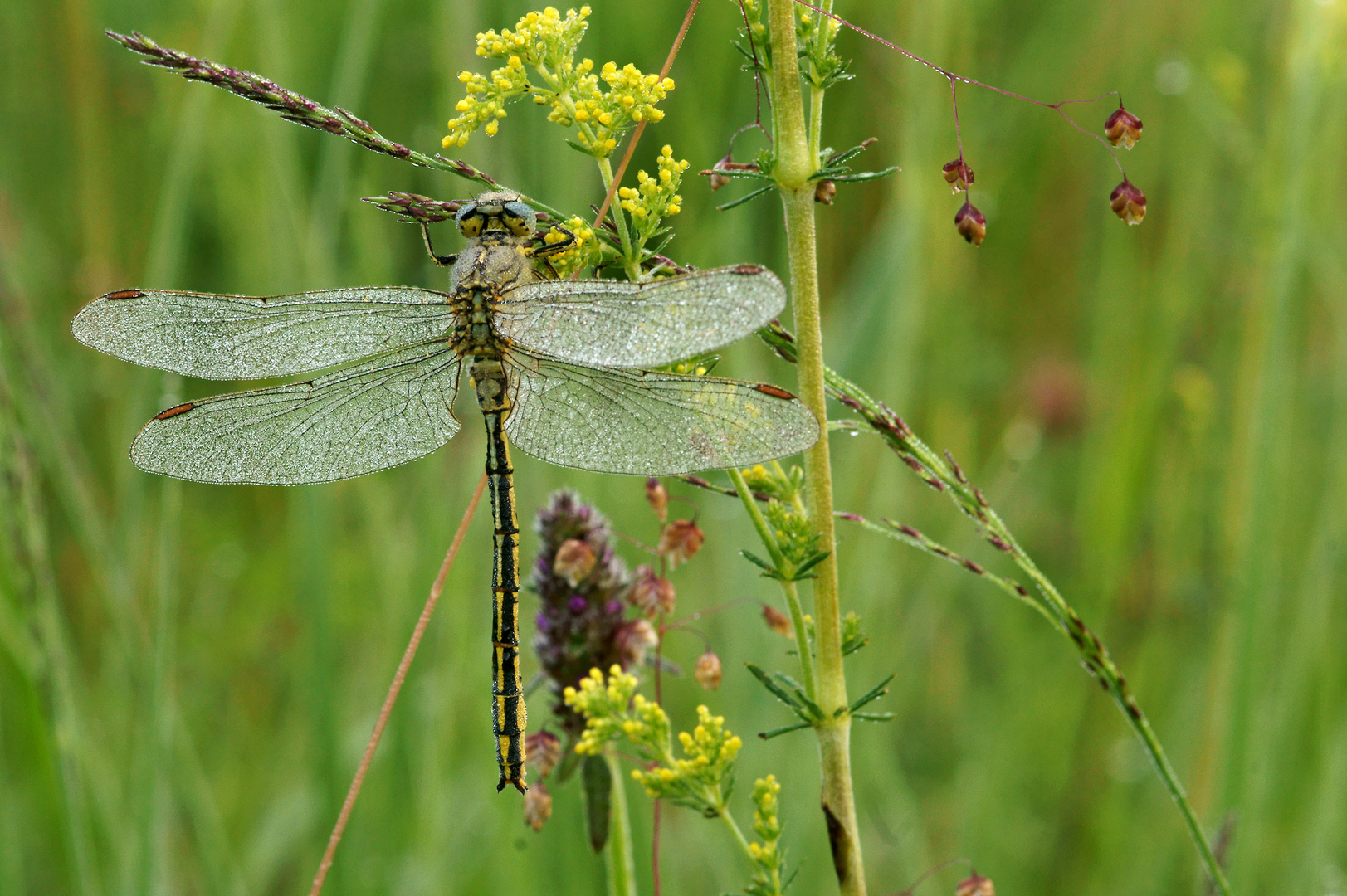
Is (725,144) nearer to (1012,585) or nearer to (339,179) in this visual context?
(339,179)

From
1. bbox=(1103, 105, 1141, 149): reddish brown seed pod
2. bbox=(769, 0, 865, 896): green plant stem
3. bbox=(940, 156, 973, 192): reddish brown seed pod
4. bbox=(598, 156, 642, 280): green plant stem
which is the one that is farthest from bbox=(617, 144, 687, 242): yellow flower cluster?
bbox=(1103, 105, 1141, 149): reddish brown seed pod

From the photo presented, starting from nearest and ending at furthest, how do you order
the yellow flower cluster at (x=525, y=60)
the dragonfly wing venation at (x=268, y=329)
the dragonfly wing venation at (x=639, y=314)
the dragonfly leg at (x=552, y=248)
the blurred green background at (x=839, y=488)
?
the yellow flower cluster at (x=525, y=60) < the dragonfly wing venation at (x=639, y=314) < the dragonfly leg at (x=552, y=248) < the dragonfly wing venation at (x=268, y=329) < the blurred green background at (x=839, y=488)

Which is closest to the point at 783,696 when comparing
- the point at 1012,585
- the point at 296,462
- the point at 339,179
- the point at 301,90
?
the point at 1012,585

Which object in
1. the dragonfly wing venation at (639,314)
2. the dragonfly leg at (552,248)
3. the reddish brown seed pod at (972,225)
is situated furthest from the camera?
the dragonfly leg at (552,248)

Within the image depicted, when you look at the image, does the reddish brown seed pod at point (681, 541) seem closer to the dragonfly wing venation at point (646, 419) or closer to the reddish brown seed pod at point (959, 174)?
the dragonfly wing venation at point (646, 419)

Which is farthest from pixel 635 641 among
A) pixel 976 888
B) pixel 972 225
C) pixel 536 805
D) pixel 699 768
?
pixel 972 225

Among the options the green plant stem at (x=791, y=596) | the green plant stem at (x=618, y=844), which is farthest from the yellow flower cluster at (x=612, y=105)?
the green plant stem at (x=618, y=844)

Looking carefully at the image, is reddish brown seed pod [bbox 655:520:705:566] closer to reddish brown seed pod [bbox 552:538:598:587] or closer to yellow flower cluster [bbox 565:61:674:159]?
reddish brown seed pod [bbox 552:538:598:587]

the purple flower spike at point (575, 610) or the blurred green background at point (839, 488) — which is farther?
the blurred green background at point (839, 488)
